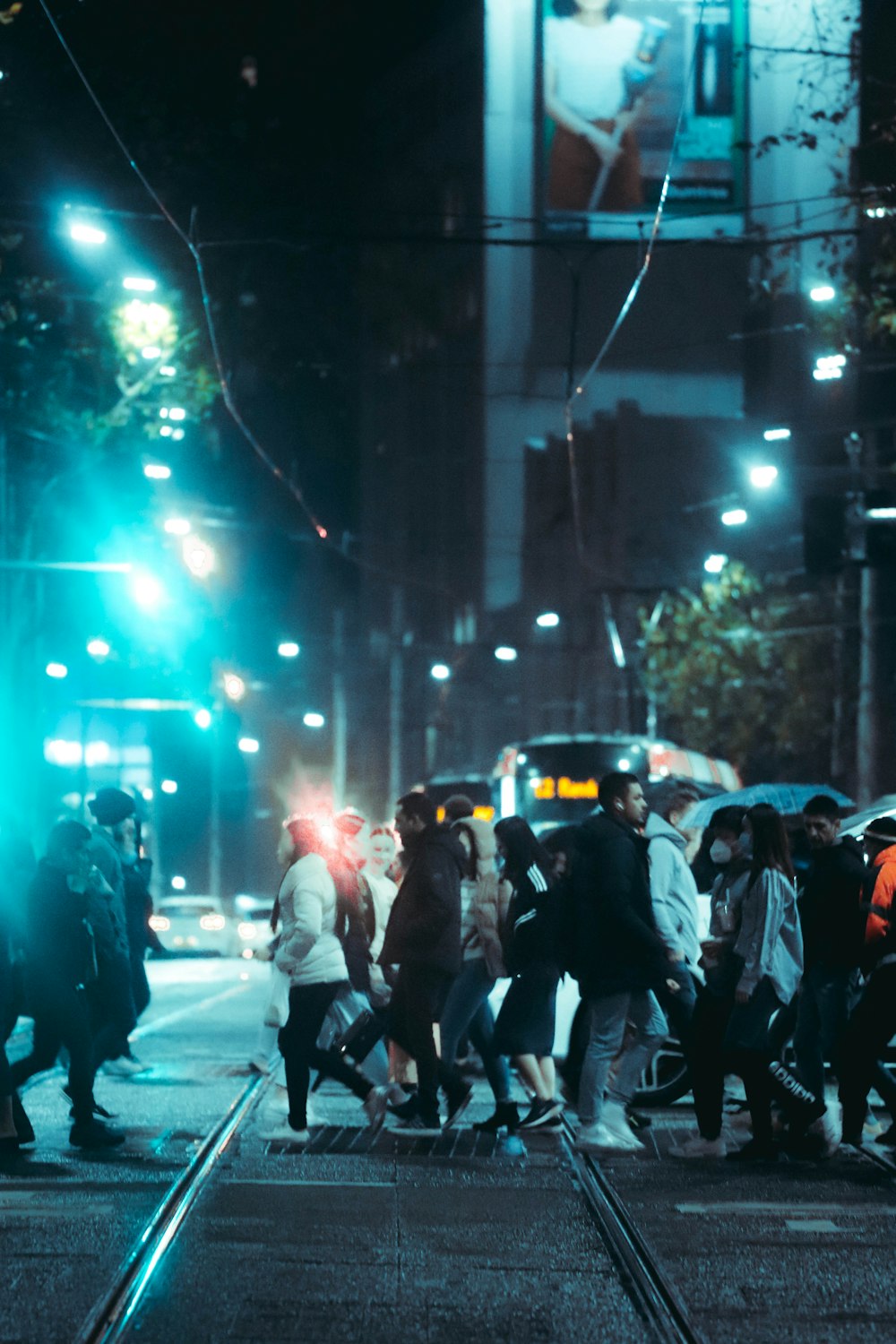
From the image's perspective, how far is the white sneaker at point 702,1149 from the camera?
10.5 meters

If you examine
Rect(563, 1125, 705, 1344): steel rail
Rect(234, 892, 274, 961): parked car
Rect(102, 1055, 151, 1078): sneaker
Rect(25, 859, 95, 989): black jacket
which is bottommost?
Rect(234, 892, 274, 961): parked car

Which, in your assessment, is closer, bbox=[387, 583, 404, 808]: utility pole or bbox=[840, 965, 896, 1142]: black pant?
bbox=[840, 965, 896, 1142]: black pant

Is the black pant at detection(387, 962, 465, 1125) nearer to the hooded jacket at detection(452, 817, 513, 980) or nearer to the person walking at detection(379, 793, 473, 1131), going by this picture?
the person walking at detection(379, 793, 473, 1131)

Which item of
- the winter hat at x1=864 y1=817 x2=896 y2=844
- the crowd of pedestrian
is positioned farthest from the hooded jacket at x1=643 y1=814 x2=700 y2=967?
the winter hat at x1=864 y1=817 x2=896 y2=844

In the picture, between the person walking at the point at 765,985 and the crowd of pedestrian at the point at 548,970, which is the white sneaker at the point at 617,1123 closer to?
the crowd of pedestrian at the point at 548,970

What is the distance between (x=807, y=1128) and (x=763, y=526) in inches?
1881

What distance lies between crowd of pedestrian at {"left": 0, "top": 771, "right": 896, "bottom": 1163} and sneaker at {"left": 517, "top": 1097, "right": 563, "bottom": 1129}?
3cm

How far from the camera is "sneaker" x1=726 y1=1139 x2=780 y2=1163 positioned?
34.4 feet

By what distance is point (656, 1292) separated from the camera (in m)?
7.06

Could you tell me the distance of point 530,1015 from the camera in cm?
1151

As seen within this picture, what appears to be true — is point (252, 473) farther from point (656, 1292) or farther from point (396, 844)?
point (656, 1292)

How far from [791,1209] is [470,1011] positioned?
3.65m

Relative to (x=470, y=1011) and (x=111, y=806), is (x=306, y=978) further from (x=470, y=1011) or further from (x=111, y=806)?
(x=111, y=806)

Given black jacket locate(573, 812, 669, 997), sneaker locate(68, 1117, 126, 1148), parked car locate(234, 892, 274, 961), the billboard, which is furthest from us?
parked car locate(234, 892, 274, 961)
